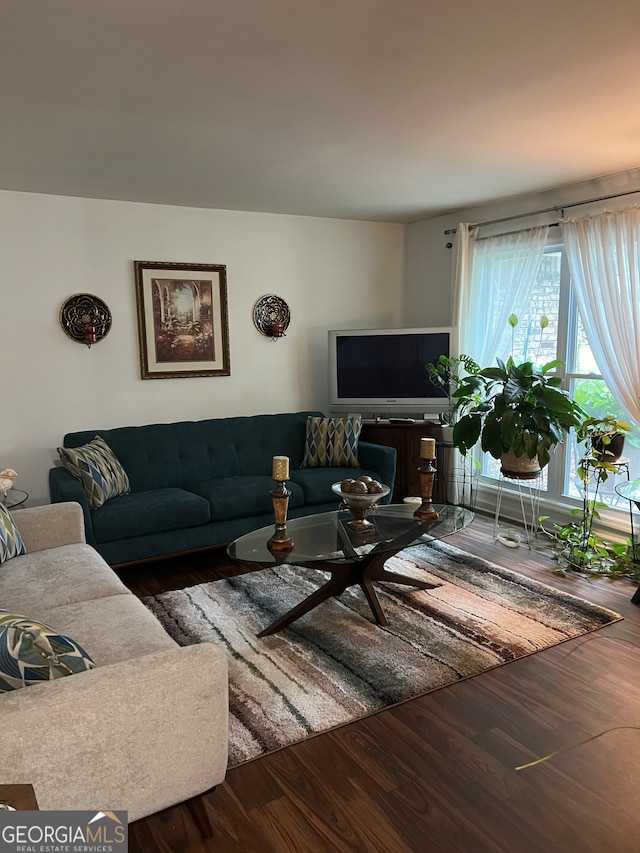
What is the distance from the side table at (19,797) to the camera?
1149 millimetres

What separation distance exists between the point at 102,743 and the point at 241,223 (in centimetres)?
414

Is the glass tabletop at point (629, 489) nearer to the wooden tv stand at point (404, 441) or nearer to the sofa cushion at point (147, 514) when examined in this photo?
the wooden tv stand at point (404, 441)

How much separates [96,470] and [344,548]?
171cm

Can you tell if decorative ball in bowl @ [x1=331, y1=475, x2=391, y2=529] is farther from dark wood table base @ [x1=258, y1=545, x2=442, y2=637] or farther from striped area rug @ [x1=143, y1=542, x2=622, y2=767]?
striped area rug @ [x1=143, y1=542, x2=622, y2=767]

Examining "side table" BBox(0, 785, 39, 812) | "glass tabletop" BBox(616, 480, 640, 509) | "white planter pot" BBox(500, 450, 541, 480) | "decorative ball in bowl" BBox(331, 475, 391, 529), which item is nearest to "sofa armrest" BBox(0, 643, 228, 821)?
"side table" BBox(0, 785, 39, 812)

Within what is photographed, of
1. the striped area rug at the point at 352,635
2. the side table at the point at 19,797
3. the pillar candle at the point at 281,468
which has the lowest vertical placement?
the striped area rug at the point at 352,635

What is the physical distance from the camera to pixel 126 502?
12.5 ft

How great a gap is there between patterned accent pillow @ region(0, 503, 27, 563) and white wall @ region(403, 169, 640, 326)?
12.4ft

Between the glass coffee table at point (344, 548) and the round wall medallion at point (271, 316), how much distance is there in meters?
2.14

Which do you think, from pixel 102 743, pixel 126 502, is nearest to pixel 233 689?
pixel 102 743

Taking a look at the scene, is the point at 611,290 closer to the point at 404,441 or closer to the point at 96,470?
the point at 404,441

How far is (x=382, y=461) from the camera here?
4.57m

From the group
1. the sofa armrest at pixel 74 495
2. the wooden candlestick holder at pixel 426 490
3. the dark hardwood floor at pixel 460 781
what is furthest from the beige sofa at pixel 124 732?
the wooden candlestick holder at pixel 426 490

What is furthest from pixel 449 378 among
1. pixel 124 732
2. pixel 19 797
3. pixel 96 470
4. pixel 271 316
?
pixel 19 797
